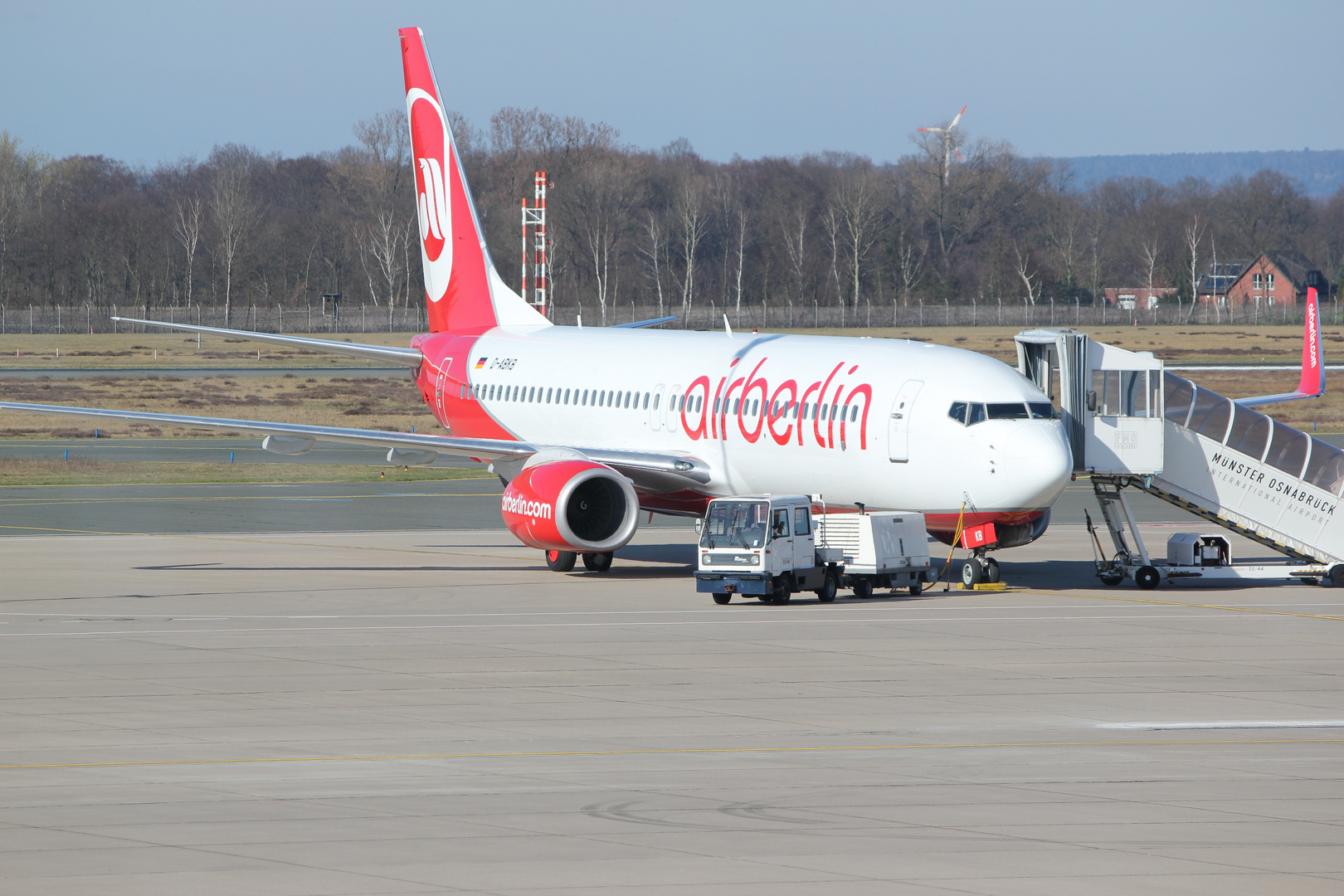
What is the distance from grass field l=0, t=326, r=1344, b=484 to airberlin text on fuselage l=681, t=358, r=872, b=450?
87.3 feet

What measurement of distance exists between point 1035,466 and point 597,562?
995 centimetres

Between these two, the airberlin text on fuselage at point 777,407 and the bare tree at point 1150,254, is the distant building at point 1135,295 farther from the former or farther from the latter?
the airberlin text on fuselage at point 777,407

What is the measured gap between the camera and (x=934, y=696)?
18.9m

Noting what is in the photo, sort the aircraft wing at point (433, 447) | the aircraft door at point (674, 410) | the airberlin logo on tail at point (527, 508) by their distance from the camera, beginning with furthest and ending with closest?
the aircraft door at point (674, 410) → the aircraft wing at point (433, 447) → the airberlin logo on tail at point (527, 508)

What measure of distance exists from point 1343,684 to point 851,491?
11.2 metres

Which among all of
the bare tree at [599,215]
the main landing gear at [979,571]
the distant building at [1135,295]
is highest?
the bare tree at [599,215]

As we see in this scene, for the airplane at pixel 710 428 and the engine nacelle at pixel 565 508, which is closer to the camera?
the airplane at pixel 710 428

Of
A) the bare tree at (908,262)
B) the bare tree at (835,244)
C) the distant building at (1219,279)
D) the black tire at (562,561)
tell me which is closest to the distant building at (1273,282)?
the distant building at (1219,279)

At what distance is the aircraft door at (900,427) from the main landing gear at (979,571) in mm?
2518

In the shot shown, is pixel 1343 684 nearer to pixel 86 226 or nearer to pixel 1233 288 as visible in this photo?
pixel 86 226

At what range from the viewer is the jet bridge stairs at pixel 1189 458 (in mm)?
30094

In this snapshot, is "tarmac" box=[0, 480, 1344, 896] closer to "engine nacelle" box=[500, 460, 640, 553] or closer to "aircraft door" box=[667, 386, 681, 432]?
"engine nacelle" box=[500, 460, 640, 553]

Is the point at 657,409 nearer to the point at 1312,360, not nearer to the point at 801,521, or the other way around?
the point at 801,521

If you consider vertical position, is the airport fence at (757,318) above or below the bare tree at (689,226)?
below
